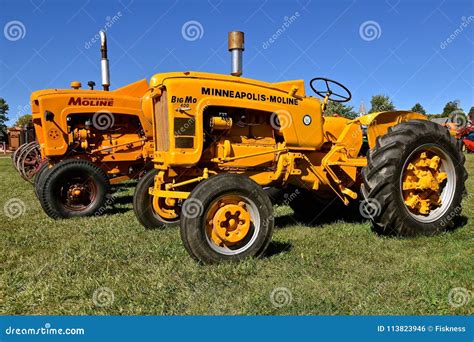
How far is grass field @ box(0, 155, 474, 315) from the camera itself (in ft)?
10.2

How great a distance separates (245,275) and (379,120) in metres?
3.00

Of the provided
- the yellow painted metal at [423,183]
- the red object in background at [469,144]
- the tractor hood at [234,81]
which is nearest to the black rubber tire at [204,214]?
the tractor hood at [234,81]

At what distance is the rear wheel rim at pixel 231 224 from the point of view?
12.8 ft

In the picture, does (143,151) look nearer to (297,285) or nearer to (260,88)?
(260,88)

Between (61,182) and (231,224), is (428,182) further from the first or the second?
(61,182)

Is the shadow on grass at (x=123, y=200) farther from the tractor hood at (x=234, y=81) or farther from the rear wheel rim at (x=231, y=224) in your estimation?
the rear wheel rim at (x=231, y=224)

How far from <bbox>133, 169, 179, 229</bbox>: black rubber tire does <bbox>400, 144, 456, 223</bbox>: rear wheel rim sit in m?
2.94

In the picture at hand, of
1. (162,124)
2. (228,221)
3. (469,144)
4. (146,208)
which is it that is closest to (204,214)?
(228,221)

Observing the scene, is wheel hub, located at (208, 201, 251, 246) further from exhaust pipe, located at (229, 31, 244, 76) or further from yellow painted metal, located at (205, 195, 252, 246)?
exhaust pipe, located at (229, 31, 244, 76)

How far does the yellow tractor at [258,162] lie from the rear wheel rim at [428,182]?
0.01 meters

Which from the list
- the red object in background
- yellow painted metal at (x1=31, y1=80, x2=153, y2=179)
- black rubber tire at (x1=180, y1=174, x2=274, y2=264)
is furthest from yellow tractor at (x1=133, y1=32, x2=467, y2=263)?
the red object in background

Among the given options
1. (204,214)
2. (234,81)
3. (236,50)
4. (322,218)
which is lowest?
(322,218)

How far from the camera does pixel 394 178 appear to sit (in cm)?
454

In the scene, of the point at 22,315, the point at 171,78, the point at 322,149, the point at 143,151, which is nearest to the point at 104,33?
the point at 143,151
